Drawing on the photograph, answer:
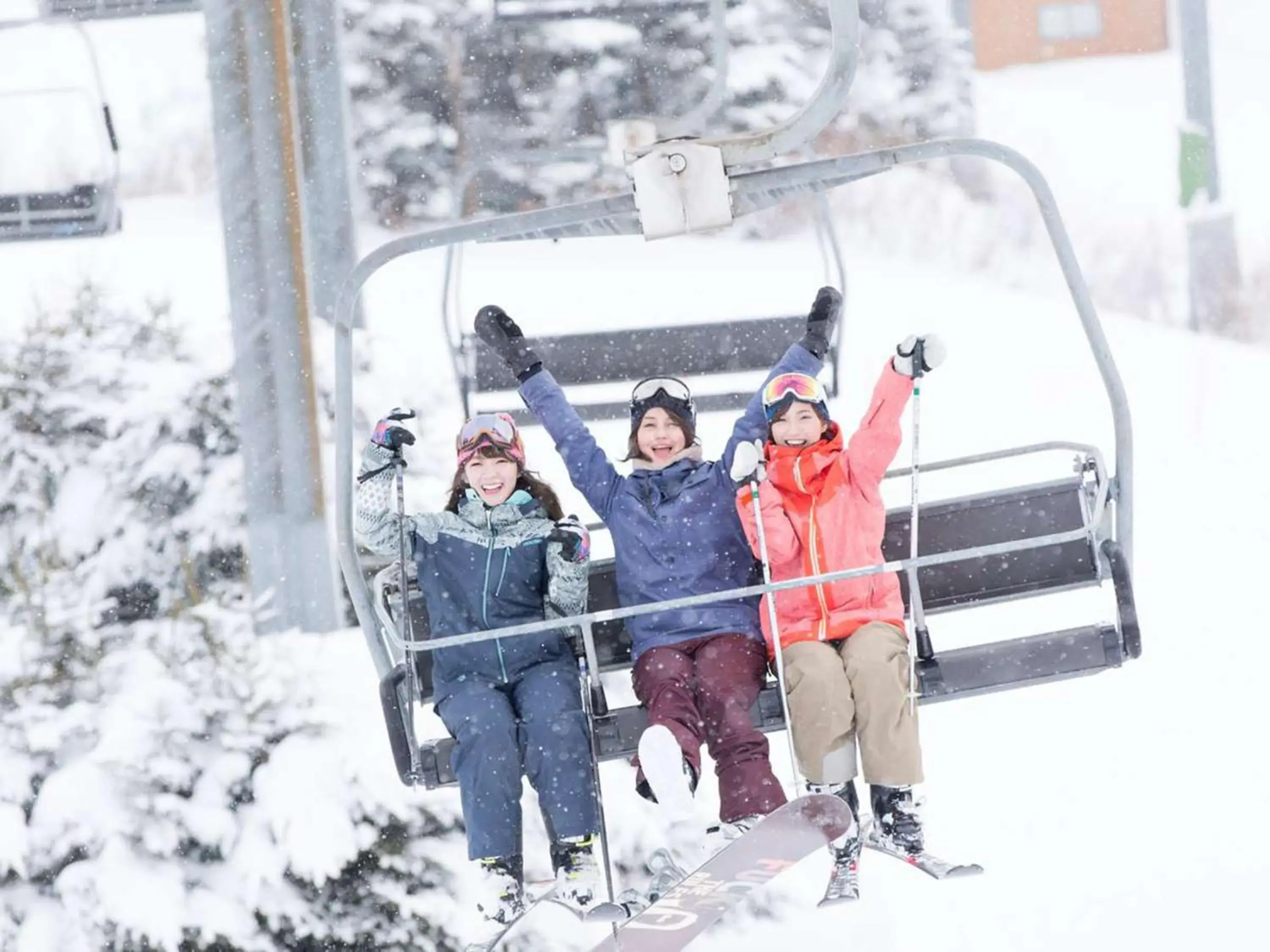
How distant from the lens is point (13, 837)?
253 inches

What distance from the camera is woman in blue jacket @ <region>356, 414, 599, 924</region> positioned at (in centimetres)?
366

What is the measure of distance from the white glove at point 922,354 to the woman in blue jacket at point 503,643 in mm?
748

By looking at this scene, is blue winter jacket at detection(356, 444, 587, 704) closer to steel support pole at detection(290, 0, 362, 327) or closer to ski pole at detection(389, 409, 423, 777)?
ski pole at detection(389, 409, 423, 777)

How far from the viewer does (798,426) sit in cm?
395

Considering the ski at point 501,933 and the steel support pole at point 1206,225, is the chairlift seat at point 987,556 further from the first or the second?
the steel support pole at point 1206,225

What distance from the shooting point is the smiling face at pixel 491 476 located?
400 cm

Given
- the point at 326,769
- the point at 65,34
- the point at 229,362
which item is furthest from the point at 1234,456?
the point at 65,34

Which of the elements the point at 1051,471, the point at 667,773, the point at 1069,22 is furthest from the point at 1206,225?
the point at 667,773

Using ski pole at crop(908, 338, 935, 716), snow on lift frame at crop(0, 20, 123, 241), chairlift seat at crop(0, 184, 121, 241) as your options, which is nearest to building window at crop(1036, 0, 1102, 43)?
snow on lift frame at crop(0, 20, 123, 241)

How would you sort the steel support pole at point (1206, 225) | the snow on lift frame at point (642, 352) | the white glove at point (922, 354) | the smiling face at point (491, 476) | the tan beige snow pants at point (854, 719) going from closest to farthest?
the tan beige snow pants at point (854, 719) < the white glove at point (922, 354) < the smiling face at point (491, 476) < the snow on lift frame at point (642, 352) < the steel support pole at point (1206, 225)

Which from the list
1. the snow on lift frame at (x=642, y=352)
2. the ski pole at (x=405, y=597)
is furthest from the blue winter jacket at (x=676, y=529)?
the snow on lift frame at (x=642, y=352)

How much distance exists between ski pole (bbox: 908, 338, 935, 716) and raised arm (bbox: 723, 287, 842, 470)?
0.32 meters

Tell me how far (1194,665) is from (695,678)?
7.36 metres

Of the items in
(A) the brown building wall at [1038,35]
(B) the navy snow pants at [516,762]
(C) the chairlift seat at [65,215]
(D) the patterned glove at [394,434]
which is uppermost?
(A) the brown building wall at [1038,35]
